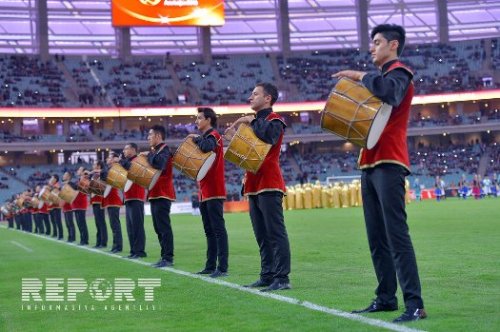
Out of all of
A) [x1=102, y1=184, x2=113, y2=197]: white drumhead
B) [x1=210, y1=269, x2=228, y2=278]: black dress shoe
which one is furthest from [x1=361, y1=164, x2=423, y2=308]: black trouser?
[x1=102, y1=184, x2=113, y2=197]: white drumhead

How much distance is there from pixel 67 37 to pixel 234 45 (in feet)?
50.7

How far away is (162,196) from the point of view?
44.5 ft

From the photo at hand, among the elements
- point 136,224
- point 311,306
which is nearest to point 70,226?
point 136,224

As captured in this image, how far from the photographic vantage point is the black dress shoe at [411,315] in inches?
257

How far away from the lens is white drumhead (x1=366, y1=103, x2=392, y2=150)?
6.83 metres

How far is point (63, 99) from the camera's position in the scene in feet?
237

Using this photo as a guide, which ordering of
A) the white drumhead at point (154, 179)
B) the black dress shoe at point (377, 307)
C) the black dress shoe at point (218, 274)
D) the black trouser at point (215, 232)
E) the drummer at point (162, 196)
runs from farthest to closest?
the white drumhead at point (154, 179) → the drummer at point (162, 196) → the black trouser at point (215, 232) → the black dress shoe at point (218, 274) → the black dress shoe at point (377, 307)

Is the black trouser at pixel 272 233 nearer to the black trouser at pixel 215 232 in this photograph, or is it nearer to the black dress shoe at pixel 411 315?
the black trouser at pixel 215 232

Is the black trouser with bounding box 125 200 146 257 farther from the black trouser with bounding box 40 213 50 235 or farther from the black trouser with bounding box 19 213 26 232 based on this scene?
the black trouser with bounding box 19 213 26 232

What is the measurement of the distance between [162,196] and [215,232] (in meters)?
2.28

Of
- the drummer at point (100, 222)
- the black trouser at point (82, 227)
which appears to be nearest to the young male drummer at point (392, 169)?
the drummer at point (100, 222)

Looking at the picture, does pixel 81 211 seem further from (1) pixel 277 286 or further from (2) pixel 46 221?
(1) pixel 277 286

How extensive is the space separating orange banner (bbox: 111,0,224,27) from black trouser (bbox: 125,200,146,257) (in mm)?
53100

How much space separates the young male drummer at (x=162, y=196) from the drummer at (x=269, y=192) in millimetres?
3809
